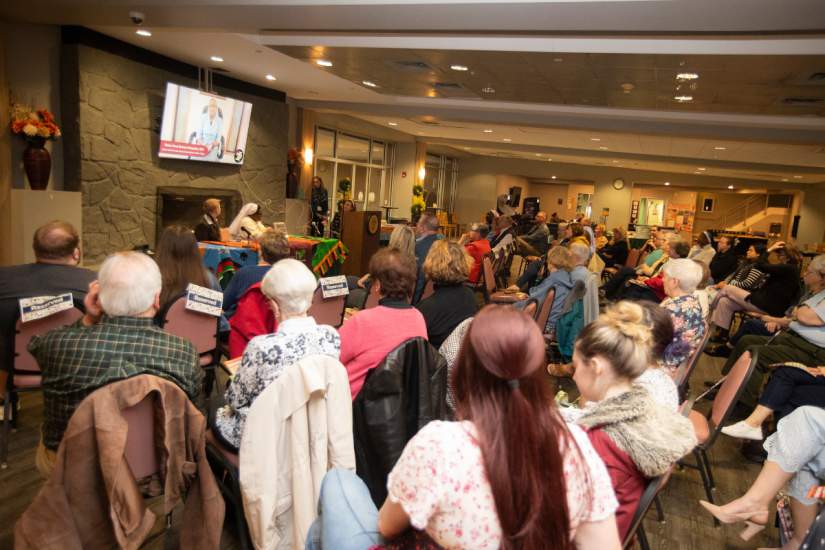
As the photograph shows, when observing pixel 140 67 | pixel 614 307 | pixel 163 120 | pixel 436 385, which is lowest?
pixel 436 385

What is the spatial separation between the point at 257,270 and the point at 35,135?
4111 mm

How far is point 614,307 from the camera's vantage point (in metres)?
2.11

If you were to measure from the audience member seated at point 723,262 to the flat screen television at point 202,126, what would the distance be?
7.42 meters

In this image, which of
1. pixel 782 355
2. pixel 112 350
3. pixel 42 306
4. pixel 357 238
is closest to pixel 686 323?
pixel 782 355

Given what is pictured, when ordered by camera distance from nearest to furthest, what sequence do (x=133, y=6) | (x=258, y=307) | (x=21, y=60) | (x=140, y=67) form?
(x=258, y=307), (x=133, y=6), (x=21, y=60), (x=140, y=67)

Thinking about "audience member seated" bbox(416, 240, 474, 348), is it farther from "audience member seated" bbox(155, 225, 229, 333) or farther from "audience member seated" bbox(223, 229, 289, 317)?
"audience member seated" bbox(155, 225, 229, 333)

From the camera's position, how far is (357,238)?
836 centimetres

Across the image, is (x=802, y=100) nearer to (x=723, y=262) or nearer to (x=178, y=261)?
(x=723, y=262)

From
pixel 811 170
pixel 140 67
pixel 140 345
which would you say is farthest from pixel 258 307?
pixel 811 170

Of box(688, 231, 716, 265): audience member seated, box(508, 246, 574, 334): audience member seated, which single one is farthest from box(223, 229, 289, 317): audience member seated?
box(688, 231, 716, 265): audience member seated

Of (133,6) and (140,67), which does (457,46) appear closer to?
(133,6)

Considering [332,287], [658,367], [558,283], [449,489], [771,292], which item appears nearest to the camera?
[449,489]

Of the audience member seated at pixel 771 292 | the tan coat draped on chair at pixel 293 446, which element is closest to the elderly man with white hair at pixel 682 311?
the tan coat draped on chair at pixel 293 446

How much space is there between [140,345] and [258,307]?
1.18m
